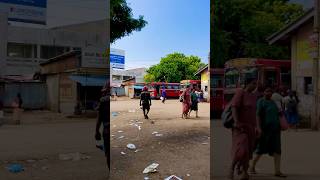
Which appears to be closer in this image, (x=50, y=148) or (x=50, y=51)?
(x=50, y=51)

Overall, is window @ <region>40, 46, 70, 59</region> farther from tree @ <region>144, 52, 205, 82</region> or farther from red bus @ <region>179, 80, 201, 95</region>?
red bus @ <region>179, 80, 201, 95</region>

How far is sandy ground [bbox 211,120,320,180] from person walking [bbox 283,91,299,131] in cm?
6

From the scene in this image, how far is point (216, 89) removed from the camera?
308 cm

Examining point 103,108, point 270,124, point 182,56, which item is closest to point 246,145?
point 270,124

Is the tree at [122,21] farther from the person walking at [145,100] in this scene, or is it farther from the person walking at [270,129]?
the person walking at [270,129]

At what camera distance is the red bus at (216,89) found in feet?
→ 10.0

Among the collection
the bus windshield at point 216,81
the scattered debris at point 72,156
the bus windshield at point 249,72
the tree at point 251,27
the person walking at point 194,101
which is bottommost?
the scattered debris at point 72,156

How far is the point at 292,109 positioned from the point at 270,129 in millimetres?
265

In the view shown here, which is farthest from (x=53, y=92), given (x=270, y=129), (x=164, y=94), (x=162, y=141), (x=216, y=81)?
(x=270, y=129)

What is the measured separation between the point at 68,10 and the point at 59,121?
2.60 ft

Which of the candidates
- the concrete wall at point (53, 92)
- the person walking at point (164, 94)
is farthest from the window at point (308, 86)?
the concrete wall at point (53, 92)

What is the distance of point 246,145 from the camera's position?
3.37 metres

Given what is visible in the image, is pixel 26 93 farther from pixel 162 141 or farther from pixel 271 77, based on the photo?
pixel 271 77

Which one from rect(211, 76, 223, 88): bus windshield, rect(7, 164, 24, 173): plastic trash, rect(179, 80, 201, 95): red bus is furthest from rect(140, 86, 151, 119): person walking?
rect(7, 164, 24, 173): plastic trash
